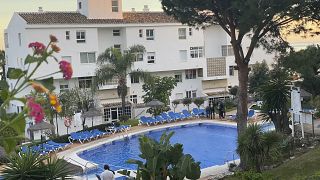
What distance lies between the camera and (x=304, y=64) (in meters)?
20.5

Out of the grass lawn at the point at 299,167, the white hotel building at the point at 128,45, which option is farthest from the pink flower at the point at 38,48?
the white hotel building at the point at 128,45

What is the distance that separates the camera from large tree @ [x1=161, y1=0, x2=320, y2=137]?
1808 centimetres

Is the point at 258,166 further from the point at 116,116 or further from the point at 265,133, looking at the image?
the point at 116,116

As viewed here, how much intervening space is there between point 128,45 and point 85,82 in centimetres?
564

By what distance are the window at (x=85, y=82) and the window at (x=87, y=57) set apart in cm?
156

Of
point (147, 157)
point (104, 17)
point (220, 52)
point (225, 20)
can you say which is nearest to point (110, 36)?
point (104, 17)

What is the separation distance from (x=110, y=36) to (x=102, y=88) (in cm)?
558

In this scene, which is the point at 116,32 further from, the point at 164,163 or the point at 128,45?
the point at 164,163

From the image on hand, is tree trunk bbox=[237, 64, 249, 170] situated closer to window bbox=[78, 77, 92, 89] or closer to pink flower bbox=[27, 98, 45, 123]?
pink flower bbox=[27, 98, 45, 123]

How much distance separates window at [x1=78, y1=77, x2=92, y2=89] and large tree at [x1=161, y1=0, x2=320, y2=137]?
19.5 meters

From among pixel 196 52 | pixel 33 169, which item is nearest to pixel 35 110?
pixel 33 169

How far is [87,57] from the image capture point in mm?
40625

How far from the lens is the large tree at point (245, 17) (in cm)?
1808

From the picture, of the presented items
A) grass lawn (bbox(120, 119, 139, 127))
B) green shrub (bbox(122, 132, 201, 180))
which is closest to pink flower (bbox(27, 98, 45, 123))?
green shrub (bbox(122, 132, 201, 180))
